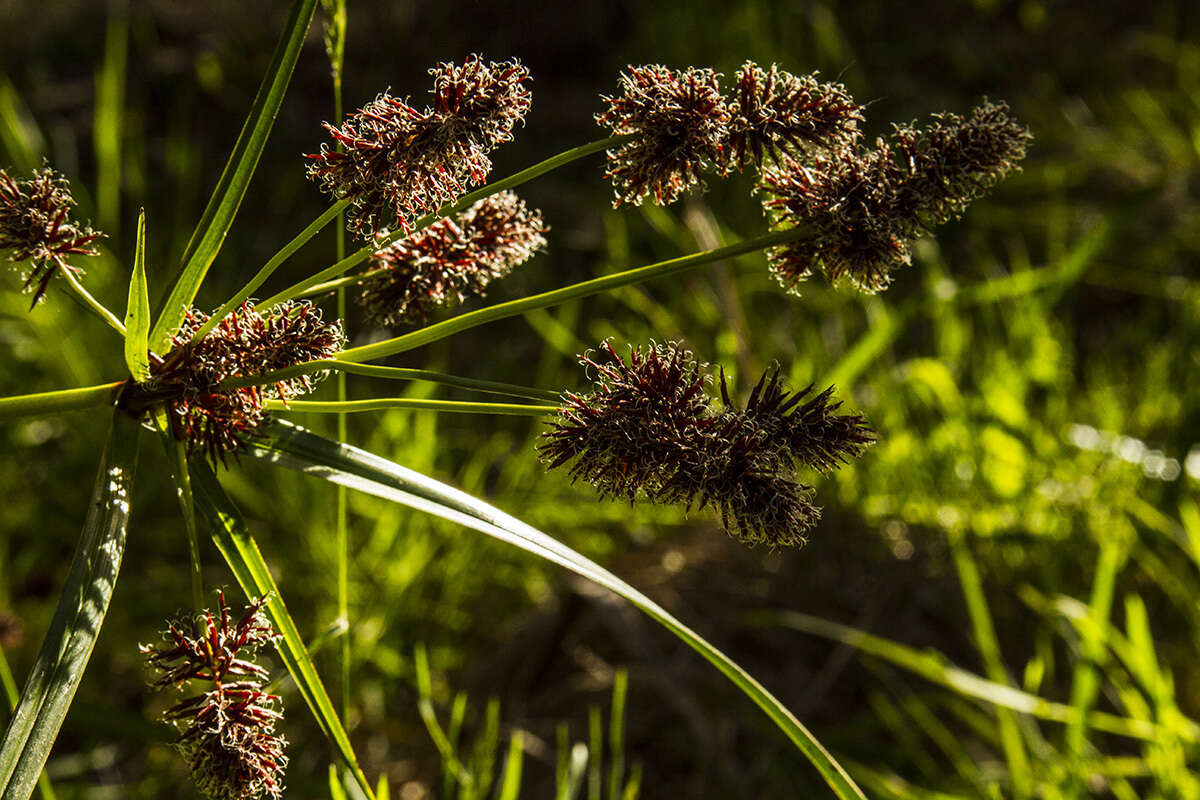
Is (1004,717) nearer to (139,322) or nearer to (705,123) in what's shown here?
(705,123)

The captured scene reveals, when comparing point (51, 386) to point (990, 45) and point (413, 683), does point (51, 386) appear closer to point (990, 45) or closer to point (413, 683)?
point (413, 683)

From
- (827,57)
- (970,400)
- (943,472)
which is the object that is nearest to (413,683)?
(943,472)

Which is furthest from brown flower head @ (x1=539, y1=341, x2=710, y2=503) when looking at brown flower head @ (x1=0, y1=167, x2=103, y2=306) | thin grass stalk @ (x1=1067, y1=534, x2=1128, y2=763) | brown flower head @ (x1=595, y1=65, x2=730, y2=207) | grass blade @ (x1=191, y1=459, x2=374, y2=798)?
thin grass stalk @ (x1=1067, y1=534, x2=1128, y2=763)

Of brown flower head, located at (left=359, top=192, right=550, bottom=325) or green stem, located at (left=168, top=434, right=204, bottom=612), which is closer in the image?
green stem, located at (left=168, top=434, right=204, bottom=612)

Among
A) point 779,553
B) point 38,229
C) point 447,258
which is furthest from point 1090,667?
point 38,229

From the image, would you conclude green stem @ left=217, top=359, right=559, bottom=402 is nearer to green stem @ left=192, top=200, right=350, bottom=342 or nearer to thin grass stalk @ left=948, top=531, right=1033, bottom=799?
green stem @ left=192, top=200, right=350, bottom=342

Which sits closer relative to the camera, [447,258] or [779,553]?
[447,258]
